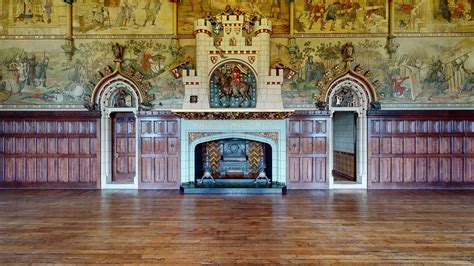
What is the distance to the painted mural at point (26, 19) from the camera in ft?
29.6

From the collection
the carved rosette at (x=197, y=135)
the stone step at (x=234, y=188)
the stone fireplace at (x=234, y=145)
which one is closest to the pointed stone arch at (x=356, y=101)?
the stone fireplace at (x=234, y=145)

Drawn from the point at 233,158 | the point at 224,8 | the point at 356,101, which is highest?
the point at 224,8

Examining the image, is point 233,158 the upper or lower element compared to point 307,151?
lower

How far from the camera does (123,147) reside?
370 inches

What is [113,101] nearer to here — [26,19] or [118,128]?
[118,128]

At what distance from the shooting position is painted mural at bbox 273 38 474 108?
8820 mm

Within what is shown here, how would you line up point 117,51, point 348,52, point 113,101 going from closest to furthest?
point 348,52 < point 117,51 < point 113,101

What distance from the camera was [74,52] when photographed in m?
9.01

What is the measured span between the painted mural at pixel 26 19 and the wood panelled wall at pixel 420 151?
36.1ft

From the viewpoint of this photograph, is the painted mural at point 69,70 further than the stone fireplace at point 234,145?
Yes

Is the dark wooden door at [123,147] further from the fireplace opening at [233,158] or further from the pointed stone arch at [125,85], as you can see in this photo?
the fireplace opening at [233,158]

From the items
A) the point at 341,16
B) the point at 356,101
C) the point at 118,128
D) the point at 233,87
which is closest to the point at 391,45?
the point at 341,16

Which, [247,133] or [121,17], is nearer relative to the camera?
[247,133]

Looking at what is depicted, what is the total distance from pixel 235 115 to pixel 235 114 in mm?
54
